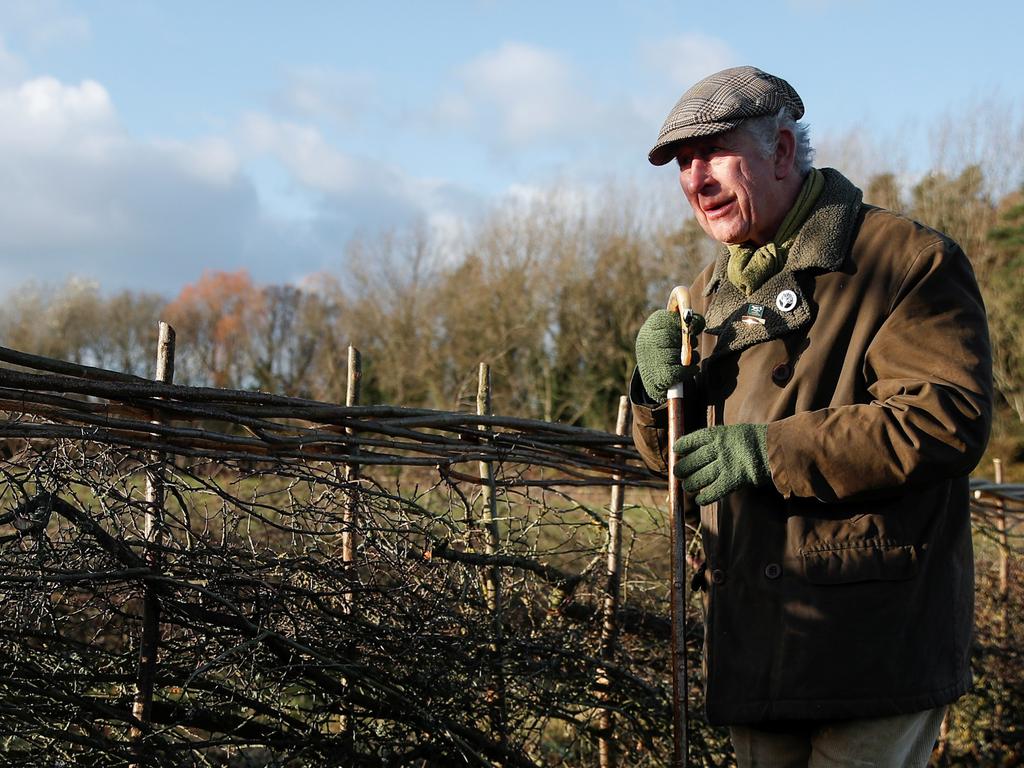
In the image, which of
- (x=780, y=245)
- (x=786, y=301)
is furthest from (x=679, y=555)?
(x=780, y=245)

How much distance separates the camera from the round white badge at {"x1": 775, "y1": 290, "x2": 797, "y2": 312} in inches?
90.7

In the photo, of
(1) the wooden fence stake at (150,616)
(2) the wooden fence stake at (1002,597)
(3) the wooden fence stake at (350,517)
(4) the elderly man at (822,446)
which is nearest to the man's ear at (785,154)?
(4) the elderly man at (822,446)

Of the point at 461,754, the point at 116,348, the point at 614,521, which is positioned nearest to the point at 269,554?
the point at 461,754

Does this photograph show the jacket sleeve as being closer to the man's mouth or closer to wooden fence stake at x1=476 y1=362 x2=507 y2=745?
the man's mouth

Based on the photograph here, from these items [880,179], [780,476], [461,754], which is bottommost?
[461,754]

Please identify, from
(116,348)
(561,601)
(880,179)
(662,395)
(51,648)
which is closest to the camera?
(662,395)

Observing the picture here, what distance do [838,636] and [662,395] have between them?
694 millimetres

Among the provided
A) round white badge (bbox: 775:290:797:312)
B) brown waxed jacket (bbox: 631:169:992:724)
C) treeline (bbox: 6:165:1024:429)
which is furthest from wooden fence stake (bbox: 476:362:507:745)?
treeline (bbox: 6:165:1024:429)

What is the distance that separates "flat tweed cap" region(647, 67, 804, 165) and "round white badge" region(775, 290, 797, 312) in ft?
1.25

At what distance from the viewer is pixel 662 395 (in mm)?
2547

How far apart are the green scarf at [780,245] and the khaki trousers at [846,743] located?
3.16ft

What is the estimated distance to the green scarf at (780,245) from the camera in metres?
2.38

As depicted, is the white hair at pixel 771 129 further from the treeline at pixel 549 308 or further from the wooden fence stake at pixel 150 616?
the treeline at pixel 549 308

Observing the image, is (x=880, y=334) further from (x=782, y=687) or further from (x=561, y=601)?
(x=561, y=601)
